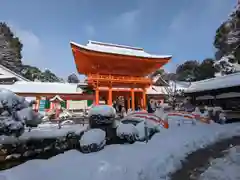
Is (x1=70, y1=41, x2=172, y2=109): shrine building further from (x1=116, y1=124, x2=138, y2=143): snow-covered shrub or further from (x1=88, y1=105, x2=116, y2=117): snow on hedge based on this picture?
(x1=116, y1=124, x2=138, y2=143): snow-covered shrub

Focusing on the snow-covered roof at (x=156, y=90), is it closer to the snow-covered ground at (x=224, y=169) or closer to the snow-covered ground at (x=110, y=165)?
the snow-covered ground at (x=110, y=165)

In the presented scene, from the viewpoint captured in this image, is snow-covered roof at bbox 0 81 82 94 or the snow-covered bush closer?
the snow-covered bush

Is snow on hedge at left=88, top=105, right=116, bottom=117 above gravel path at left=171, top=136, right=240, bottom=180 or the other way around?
above

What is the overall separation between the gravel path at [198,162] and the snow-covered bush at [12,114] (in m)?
4.11

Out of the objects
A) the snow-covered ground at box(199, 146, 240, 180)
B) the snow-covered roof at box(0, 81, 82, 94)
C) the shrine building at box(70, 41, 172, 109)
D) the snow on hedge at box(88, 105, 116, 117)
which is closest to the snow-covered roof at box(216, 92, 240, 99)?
the shrine building at box(70, 41, 172, 109)

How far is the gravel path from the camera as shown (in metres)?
3.97

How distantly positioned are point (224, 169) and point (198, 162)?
0.76m

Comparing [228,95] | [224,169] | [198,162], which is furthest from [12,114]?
[228,95]

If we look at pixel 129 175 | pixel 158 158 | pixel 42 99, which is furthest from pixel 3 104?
pixel 42 99

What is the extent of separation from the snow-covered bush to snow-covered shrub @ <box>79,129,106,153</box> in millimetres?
1651

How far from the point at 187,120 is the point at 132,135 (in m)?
6.35

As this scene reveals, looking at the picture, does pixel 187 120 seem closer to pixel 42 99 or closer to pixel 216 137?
pixel 216 137

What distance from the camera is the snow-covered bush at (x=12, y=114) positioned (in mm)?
4254

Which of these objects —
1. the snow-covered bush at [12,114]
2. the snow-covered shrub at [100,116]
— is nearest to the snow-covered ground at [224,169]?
the snow-covered shrub at [100,116]
